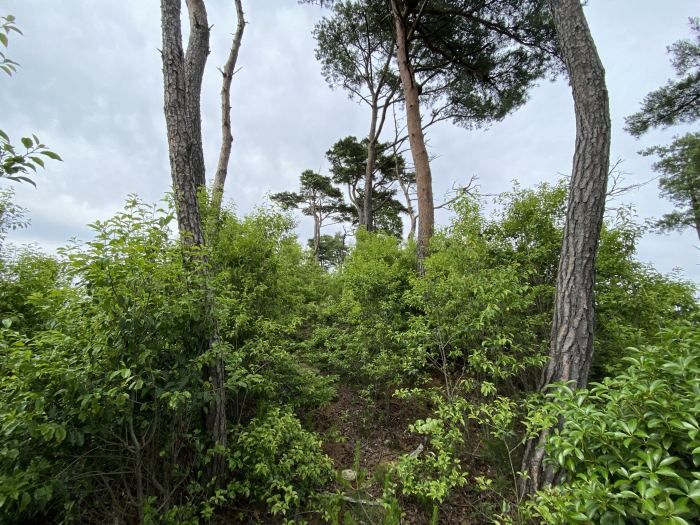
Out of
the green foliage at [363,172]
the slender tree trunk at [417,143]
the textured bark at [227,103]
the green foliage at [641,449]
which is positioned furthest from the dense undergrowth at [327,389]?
the green foliage at [363,172]

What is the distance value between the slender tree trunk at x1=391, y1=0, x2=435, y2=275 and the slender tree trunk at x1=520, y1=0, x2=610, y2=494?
2455 mm

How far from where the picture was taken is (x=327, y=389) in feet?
9.92

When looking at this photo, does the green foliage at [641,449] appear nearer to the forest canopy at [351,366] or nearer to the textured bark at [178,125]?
the forest canopy at [351,366]

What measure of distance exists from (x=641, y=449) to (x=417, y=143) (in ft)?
17.4

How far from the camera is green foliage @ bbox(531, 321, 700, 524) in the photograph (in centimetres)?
92

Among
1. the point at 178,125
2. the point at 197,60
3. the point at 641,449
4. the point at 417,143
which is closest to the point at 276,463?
the point at 641,449

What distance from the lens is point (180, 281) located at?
1.92 meters

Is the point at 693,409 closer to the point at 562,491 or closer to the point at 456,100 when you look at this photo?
the point at 562,491

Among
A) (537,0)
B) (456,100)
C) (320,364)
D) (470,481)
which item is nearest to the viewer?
(470,481)

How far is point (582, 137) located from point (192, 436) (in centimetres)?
404

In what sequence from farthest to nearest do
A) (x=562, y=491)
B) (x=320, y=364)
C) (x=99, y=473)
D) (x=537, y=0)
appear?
(x=537, y=0)
(x=320, y=364)
(x=99, y=473)
(x=562, y=491)

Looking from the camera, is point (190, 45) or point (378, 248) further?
point (378, 248)

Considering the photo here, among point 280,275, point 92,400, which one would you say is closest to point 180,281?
point 92,400

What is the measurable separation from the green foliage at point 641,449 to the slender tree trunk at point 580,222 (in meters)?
1.11
